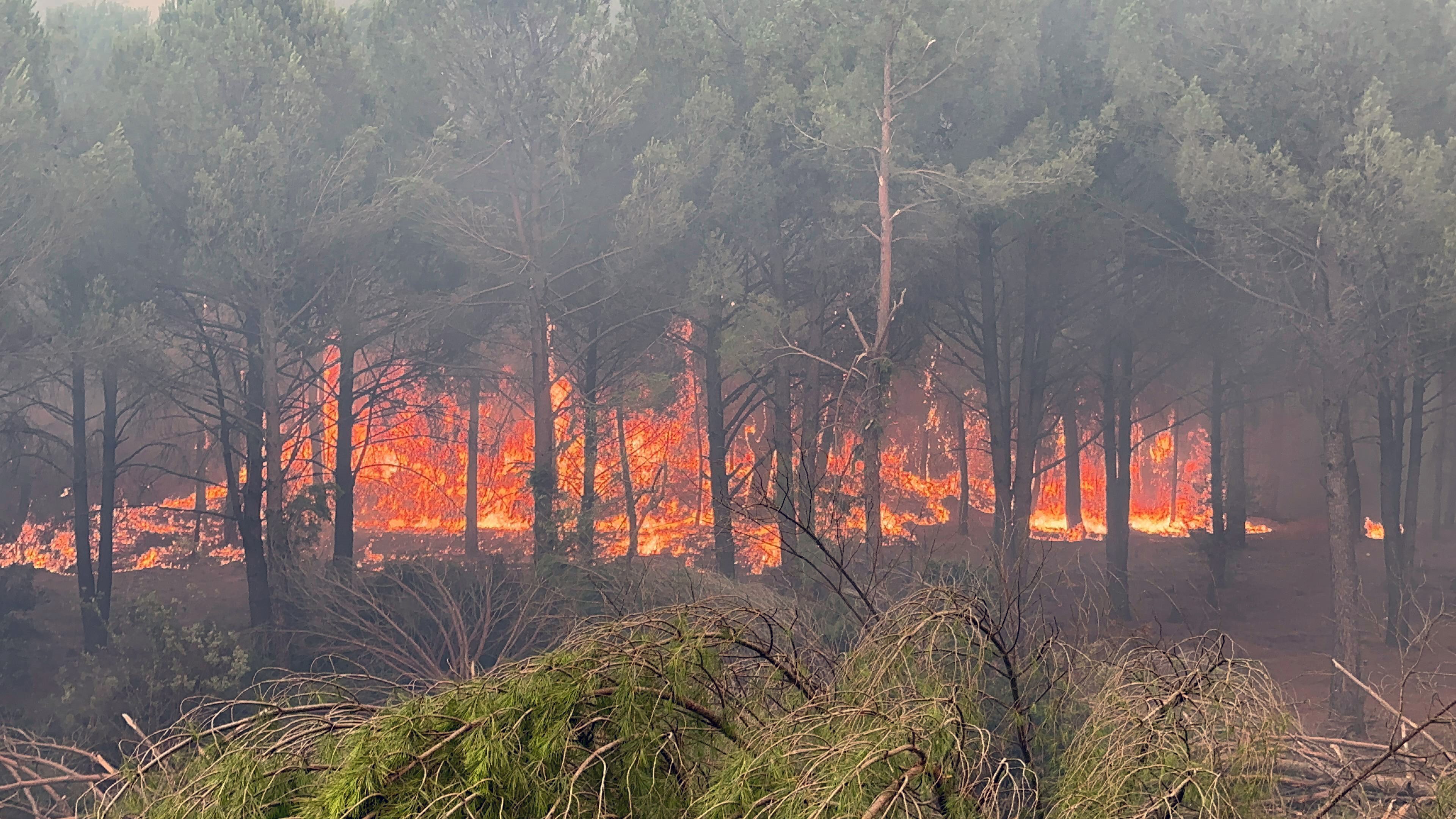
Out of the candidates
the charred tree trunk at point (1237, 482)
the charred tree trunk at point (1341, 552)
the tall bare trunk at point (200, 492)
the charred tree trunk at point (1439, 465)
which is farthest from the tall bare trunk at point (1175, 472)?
the tall bare trunk at point (200, 492)

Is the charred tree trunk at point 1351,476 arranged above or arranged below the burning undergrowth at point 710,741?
above

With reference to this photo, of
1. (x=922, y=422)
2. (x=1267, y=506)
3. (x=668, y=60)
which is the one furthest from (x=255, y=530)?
(x=1267, y=506)

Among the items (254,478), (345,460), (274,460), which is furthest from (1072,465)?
(254,478)

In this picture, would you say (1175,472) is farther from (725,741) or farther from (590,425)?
(725,741)

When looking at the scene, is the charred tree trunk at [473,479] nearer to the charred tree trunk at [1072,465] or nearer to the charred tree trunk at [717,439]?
the charred tree trunk at [717,439]

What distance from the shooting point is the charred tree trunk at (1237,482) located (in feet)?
76.2

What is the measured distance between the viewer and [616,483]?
83.0 ft

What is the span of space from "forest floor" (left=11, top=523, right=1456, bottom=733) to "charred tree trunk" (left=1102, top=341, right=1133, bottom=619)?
1.41ft

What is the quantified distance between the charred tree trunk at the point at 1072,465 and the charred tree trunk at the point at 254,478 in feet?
55.6

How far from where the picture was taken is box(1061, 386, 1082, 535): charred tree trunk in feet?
79.7

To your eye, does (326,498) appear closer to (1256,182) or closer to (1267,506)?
(1256,182)

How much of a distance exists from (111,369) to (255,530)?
3.77m

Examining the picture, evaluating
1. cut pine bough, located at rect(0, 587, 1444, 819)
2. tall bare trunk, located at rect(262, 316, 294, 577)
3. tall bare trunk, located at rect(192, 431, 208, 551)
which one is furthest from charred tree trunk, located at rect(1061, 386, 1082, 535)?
cut pine bough, located at rect(0, 587, 1444, 819)

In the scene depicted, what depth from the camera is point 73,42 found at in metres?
19.5
